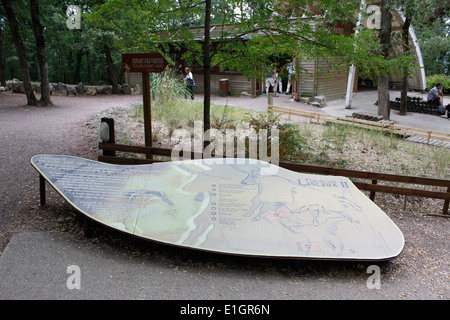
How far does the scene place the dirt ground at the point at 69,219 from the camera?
4.27 m

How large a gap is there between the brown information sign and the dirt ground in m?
2.41

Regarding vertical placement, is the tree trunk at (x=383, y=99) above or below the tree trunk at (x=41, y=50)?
below

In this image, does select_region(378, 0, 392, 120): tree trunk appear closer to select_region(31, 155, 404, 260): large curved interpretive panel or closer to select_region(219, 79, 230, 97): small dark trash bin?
select_region(219, 79, 230, 97): small dark trash bin

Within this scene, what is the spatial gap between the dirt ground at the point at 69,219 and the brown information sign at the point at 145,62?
2415mm

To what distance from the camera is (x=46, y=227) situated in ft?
15.9

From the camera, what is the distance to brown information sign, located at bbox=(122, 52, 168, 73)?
605 centimetres

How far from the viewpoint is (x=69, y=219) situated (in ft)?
16.8

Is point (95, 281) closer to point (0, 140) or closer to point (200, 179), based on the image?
point (200, 179)

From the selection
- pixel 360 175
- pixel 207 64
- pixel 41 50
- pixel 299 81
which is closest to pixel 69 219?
pixel 207 64

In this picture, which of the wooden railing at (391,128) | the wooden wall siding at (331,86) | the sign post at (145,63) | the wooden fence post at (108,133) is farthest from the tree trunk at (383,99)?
the wooden fence post at (108,133)

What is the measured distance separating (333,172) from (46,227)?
13.8 feet

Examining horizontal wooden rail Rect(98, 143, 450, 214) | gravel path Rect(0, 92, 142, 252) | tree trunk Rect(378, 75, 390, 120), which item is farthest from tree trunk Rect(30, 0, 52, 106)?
tree trunk Rect(378, 75, 390, 120)

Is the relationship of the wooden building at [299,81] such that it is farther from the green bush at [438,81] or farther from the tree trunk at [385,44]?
the tree trunk at [385,44]
